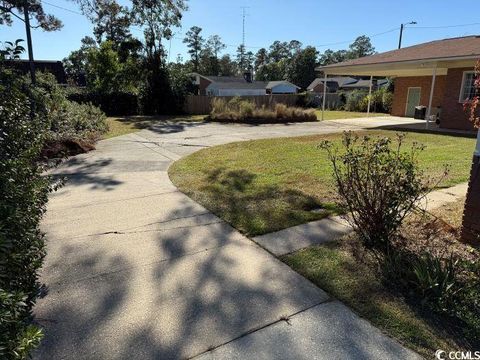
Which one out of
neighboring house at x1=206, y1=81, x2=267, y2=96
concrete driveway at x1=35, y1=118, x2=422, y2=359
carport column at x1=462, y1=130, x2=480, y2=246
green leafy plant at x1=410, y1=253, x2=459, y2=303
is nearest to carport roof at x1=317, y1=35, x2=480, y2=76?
carport column at x1=462, y1=130, x2=480, y2=246

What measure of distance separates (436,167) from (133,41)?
2273 centimetres

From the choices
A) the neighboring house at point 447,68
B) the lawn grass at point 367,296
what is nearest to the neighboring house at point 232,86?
the neighboring house at point 447,68

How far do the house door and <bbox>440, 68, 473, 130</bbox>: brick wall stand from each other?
690 centimetres

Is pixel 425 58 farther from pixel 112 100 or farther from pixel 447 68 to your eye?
pixel 112 100

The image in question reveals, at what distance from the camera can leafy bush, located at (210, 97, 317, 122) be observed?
64.6 feet

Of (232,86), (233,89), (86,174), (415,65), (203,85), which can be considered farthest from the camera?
(203,85)

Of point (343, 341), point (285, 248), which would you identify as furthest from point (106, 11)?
point (343, 341)

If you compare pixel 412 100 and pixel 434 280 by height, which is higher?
pixel 412 100

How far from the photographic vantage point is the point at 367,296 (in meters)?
2.95

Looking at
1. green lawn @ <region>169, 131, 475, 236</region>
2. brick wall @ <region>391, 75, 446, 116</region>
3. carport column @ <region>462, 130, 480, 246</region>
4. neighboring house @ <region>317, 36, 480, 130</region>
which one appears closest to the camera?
carport column @ <region>462, 130, 480, 246</region>

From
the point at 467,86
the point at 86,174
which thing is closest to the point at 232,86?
the point at 467,86

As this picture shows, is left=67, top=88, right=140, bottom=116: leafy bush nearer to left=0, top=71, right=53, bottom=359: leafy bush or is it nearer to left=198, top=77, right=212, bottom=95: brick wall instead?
left=0, top=71, right=53, bottom=359: leafy bush

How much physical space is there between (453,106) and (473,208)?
15350 millimetres

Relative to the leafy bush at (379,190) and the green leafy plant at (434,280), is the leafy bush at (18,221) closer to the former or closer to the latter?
the green leafy plant at (434,280)
